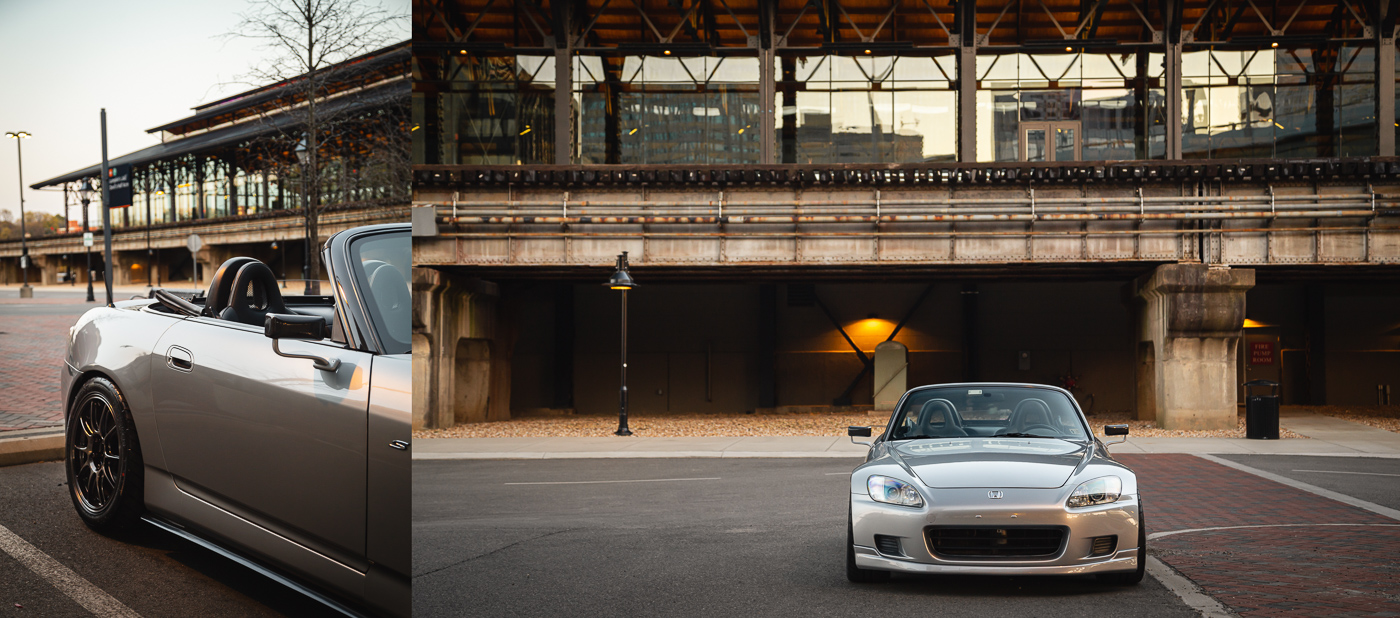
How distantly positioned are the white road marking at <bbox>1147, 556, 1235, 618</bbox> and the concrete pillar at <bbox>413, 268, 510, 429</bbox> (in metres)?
17.8

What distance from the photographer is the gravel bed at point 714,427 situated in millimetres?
22031

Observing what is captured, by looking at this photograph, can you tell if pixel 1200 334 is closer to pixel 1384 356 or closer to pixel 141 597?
A: pixel 1384 356

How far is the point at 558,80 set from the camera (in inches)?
989

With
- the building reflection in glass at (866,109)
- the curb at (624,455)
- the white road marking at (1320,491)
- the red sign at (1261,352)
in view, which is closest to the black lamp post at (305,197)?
the white road marking at (1320,491)

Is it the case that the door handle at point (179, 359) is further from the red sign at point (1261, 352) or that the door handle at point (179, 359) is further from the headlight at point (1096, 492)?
the red sign at point (1261, 352)

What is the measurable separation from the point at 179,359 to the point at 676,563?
4.02 metres

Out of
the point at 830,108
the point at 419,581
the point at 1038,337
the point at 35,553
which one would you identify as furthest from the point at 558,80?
the point at 35,553

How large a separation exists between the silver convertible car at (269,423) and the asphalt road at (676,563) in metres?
2.05

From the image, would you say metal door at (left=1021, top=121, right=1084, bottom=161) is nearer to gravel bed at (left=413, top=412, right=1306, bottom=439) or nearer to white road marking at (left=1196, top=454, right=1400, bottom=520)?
gravel bed at (left=413, top=412, right=1306, bottom=439)

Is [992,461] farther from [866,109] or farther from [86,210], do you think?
[866,109]

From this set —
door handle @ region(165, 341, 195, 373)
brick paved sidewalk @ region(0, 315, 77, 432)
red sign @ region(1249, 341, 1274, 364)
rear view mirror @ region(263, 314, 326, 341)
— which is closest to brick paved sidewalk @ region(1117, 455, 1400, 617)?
rear view mirror @ region(263, 314, 326, 341)

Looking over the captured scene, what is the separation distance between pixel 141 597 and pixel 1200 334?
74.3 feet

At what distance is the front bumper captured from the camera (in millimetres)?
5773

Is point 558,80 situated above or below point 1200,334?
above
